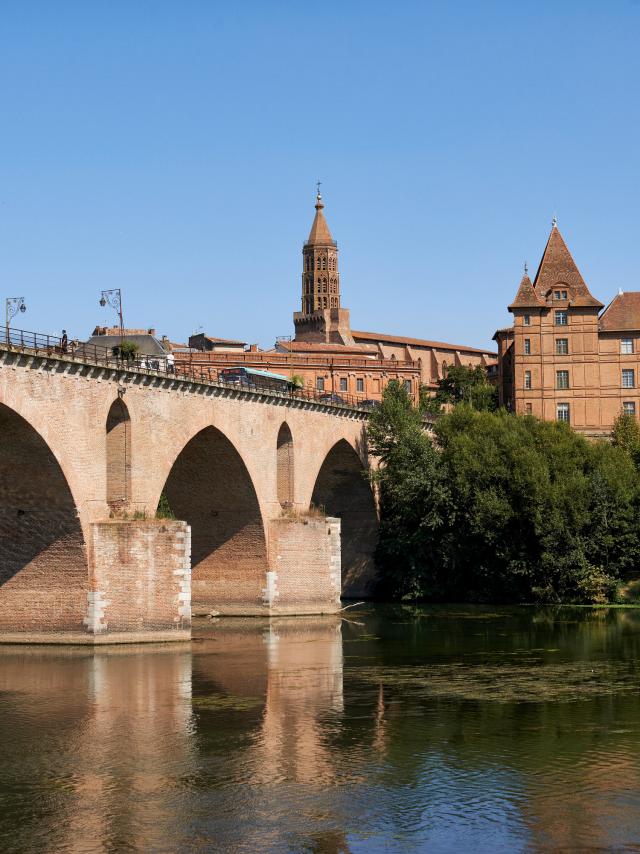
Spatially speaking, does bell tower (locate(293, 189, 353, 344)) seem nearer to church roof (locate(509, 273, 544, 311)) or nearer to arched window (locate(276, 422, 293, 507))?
church roof (locate(509, 273, 544, 311))

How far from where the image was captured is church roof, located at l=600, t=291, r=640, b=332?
96125mm

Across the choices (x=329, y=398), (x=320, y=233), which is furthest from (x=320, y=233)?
(x=329, y=398)

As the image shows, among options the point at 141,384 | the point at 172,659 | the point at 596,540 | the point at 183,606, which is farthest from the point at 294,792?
the point at 596,540

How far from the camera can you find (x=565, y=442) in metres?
70.7

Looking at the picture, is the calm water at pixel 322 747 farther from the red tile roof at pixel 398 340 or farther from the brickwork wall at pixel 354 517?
the red tile roof at pixel 398 340

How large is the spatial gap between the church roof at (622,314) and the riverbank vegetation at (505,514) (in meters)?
25.2

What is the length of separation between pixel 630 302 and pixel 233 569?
160ft

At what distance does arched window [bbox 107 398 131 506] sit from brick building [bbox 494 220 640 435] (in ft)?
170

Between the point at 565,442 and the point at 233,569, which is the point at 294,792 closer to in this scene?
the point at 233,569

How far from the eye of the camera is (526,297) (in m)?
95.8

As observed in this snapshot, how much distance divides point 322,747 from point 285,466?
1284 inches

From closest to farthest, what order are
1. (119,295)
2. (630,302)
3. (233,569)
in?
(119,295) → (233,569) → (630,302)

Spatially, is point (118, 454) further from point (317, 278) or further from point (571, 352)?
point (317, 278)

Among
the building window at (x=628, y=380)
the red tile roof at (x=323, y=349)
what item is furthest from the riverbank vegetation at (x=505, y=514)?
the red tile roof at (x=323, y=349)
